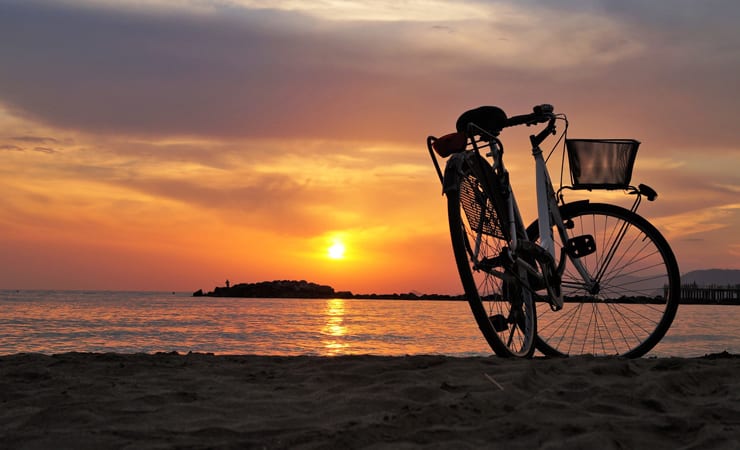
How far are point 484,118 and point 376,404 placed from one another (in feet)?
7.85

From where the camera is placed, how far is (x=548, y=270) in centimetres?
501

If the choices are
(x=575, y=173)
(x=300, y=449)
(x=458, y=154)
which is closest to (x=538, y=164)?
(x=575, y=173)

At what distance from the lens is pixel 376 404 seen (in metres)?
3.25

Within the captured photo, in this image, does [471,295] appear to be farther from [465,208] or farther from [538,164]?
[538,164]

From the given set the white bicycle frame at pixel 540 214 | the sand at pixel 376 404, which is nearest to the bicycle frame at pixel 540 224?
the white bicycle frame at pixel 540 214

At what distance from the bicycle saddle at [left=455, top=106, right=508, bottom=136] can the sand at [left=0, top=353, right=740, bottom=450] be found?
67.4 inches

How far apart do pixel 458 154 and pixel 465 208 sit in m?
0.40

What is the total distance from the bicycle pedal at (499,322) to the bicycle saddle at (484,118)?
1.38 meters

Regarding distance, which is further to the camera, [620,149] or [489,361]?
[620,149]

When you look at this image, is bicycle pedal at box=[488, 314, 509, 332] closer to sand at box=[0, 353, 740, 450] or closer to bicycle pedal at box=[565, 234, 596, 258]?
sand at box=[0, 353, 740, 450]

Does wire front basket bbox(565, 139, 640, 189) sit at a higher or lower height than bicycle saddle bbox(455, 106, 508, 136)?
lower

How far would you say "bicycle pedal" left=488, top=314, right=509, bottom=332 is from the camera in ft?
15.6

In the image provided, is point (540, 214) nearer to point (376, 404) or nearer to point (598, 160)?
point (598, 160)

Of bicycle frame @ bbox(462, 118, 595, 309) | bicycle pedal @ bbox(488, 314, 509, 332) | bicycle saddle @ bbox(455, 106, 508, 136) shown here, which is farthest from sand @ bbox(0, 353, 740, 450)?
bicycle saddle @ bbox(455, 106, 508, 136)
